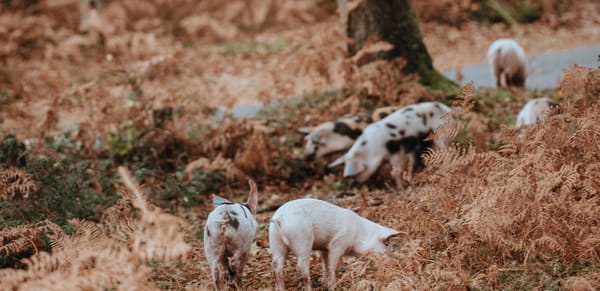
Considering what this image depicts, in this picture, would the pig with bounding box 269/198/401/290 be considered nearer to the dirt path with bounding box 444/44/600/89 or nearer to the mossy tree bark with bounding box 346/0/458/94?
the mossy tree bark with bounding box 346/0/458/94

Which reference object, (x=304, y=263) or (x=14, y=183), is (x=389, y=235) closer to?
(x=304, y=263)

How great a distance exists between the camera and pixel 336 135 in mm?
9039

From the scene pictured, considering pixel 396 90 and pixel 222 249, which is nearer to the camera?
pixel 222 249

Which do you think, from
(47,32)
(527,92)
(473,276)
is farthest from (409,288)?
(47,32)

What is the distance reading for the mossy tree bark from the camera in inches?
413

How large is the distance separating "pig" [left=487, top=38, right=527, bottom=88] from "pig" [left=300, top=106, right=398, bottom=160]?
344 cm

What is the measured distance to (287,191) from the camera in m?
8.77

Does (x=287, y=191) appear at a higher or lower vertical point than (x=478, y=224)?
lower

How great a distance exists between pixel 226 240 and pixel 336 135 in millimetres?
4160

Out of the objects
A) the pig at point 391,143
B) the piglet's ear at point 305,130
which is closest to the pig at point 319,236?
the pig at point 391,143

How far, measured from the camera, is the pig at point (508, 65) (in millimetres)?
11688

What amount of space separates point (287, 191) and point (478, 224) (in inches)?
154

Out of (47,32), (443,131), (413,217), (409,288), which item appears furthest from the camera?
(47,32)

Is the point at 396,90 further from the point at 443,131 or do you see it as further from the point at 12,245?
the point at 12,245
